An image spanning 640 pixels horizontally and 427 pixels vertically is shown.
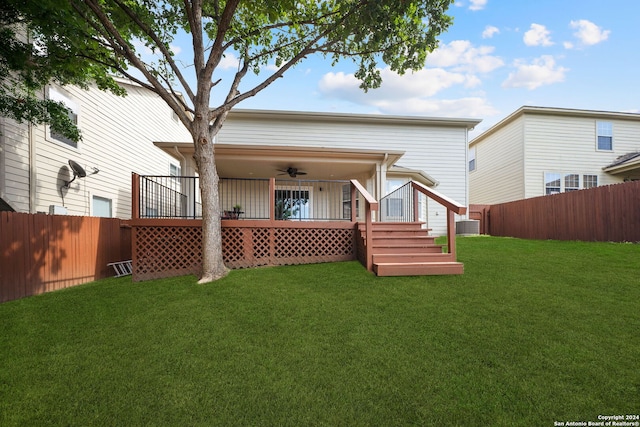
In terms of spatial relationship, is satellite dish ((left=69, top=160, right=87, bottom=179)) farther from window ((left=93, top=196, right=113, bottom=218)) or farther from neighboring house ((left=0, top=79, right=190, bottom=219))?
window ((left=93, top=196, right=113, bottom=218))

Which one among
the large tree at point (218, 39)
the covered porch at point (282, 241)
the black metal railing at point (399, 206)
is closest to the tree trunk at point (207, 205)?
the large tree at point (218, 39)

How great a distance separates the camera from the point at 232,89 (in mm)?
6254

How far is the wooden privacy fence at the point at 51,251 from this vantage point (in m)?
5.34

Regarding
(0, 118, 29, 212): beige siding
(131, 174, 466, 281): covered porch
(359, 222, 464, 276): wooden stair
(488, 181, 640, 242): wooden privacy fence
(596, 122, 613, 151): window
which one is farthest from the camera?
(596, 122, 613, 151): window

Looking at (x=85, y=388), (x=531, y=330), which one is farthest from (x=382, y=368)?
(x=85, y=388)

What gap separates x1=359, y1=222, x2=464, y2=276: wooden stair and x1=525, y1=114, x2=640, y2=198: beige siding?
1061cm

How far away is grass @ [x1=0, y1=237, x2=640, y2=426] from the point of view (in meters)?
2.08

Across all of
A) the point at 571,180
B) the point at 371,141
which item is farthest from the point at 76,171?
the point at 571,180

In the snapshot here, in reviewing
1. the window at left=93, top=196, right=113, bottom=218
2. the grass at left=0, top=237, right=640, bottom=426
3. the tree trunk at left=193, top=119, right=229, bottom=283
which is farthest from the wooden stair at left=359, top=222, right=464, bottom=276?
the window at left=93, top=196, right=113, bottom=218

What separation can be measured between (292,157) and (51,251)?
5776 millimetres

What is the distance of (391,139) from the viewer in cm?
1280

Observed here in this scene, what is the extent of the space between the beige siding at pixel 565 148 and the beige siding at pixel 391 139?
12.0 ft

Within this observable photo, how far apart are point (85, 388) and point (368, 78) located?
24.8 feet

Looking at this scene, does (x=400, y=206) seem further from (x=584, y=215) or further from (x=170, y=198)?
(x=170, y=198)
